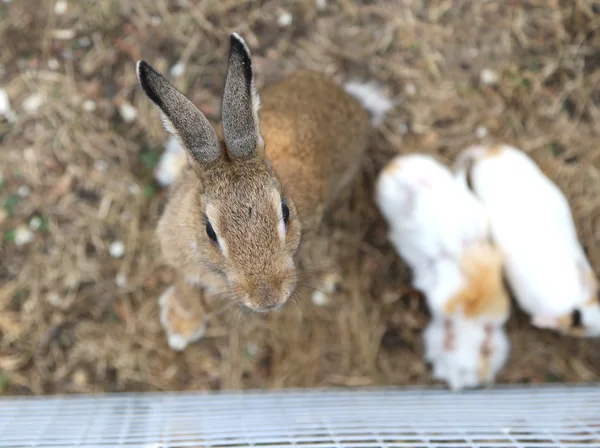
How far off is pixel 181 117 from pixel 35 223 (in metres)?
1.95

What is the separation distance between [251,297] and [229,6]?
2220 mm

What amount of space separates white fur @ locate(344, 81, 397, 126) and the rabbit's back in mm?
417

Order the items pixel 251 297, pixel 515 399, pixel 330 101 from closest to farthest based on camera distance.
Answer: pixel 251 297 → pixel 330 101 → pixel 515 399

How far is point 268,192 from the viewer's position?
6.79 ft

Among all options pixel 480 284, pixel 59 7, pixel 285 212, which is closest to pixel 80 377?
pixel 285 212

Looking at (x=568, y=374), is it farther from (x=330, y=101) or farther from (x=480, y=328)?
(x=330, y=101)

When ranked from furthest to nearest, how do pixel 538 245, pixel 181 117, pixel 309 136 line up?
pixel 538 245
pixel 309 136
pixel 181 117

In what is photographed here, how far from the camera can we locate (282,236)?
210cm

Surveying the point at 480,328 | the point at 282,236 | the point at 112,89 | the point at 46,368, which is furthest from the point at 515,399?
the point at 112,89

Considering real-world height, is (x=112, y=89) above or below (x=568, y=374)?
above

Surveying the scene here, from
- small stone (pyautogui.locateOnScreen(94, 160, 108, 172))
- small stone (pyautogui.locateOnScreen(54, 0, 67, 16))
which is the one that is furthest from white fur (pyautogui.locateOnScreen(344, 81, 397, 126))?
small stone (pyautogui.locateOnScreen(54, 0, 67, 16))

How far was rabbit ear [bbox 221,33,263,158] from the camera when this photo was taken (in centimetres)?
188

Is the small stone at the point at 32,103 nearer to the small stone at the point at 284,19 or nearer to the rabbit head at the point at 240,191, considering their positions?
the small stone at the point at 284,19

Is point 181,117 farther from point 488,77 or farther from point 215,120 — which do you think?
point 488,77
